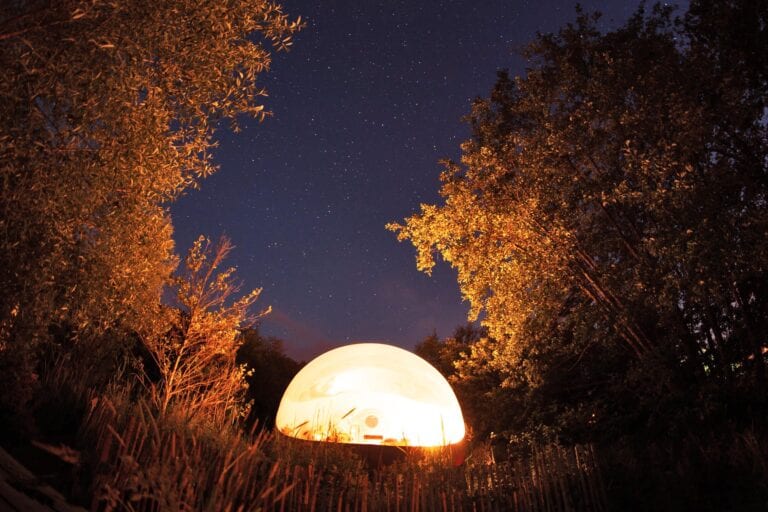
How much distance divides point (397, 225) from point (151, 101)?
8.71 meters

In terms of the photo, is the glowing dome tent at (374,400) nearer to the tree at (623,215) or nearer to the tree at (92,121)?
the tree at (623,215)

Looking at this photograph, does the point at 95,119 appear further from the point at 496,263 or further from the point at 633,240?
the point at 633,240

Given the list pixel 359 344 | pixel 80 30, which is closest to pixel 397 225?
pixel 359 344

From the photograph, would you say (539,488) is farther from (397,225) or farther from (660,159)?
(397,225)

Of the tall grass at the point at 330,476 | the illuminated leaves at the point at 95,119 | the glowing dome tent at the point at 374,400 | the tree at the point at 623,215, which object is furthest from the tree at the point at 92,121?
the tree at the point at 623,215

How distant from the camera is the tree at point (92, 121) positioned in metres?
5.27

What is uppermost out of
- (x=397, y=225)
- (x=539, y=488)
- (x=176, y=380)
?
(x=397, y=225)

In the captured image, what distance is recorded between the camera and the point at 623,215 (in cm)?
1205

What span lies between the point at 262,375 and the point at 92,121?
67.6 feet

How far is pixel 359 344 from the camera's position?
12031 mm

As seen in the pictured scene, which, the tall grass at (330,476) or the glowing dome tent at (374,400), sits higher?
the glowing dome tent at (374,400)

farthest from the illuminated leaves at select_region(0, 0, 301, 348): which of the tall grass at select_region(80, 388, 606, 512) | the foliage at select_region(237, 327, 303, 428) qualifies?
the foliage at select_region(237, 327, 303, 428)

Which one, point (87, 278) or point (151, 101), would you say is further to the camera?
point (87, 278)

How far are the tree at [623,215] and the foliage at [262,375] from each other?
43.0 ft
